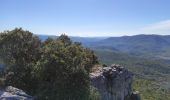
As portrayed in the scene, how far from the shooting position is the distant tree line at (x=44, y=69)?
4491cm

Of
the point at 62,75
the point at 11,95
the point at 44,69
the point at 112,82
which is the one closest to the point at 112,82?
the point at 112,82

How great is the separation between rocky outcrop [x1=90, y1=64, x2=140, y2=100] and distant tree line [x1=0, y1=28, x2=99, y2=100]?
7.08 m

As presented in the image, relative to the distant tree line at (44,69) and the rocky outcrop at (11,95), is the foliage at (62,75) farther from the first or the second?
the rocky outcrop at (11,95)

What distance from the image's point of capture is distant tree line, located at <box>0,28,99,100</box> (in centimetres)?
4491

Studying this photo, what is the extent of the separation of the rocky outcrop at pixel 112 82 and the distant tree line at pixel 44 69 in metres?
7.08

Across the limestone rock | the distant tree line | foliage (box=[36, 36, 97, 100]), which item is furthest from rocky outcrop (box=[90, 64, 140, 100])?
the distant tree line

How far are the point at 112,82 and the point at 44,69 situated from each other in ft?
61.7

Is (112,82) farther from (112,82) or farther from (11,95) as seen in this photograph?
(11,95)

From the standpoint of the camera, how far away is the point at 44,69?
151ft

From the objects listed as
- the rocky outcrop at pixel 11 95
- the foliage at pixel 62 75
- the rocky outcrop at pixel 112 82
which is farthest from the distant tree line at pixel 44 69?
the rocky outcrop at pixel 112 82

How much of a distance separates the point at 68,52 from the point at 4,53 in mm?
12307

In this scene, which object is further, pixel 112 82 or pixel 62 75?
pixel 112 82

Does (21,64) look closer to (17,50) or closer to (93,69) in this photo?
(17,50)

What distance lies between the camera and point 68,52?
49656mm
